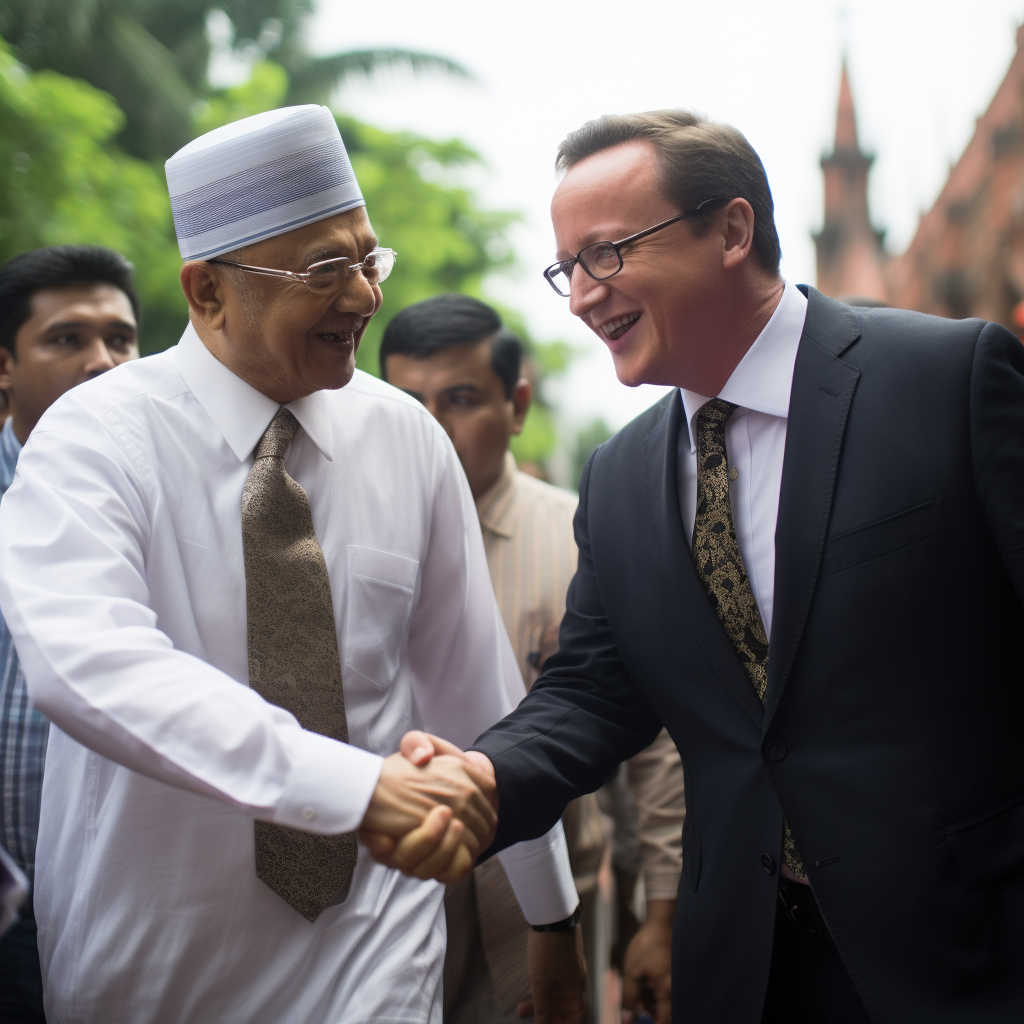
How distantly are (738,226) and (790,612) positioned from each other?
1.00m

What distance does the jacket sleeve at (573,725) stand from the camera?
9.27 feet

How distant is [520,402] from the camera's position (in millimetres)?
4516

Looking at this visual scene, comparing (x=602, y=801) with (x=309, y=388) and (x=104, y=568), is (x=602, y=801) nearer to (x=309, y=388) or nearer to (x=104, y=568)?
(x=309, y=388)

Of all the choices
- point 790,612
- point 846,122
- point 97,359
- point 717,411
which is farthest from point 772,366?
point 846,122

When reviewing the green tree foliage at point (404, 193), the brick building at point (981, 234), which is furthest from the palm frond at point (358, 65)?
the brick building at point (981, 234)

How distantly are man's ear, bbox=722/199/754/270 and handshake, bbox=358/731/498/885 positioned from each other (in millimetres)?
1381

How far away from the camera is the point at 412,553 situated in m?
2.88

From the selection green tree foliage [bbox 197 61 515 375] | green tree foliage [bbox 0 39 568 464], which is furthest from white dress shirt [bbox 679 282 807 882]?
green tree foliage [bbox 197 61 515 375]

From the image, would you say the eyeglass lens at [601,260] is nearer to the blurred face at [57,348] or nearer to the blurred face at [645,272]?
the blurred face at [645,272]

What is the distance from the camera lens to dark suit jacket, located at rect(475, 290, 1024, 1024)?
2303 mm

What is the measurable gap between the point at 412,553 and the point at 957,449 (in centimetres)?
128

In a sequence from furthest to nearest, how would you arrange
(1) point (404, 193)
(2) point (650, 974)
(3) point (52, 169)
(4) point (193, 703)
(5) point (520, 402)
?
(1) point (404, 193) < (3) point (52, 169) < (5) point (520, 402) < (2) point (650, 974) < (4) point (193, 703)

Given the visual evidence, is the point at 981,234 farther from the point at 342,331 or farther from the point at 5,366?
the point at 342,331

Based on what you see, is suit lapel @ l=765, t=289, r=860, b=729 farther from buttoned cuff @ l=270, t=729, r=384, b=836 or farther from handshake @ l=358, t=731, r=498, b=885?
buttoned cuff @ l=270, t=729, r=384, b=836
